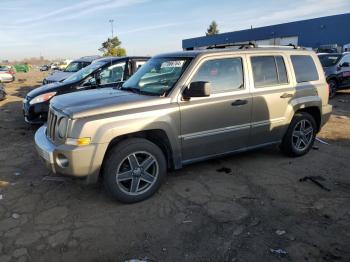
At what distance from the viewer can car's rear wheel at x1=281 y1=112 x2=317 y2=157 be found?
5.80 metres

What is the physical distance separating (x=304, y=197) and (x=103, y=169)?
261cm

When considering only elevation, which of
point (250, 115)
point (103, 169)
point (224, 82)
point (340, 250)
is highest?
point (224, 82)

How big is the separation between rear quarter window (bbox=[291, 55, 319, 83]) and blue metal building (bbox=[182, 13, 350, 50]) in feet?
102

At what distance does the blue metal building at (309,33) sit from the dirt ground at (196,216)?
3267 cm

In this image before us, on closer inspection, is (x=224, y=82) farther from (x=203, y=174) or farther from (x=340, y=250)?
(x=340, y=250)

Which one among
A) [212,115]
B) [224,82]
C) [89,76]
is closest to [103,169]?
[212,115]

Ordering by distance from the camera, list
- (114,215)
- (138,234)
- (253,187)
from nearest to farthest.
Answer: (138,234) < (114,215) < (253,187)

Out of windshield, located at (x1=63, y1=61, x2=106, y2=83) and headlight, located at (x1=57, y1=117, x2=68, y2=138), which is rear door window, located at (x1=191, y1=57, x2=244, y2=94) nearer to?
headlight, located at (x1=57, y1=117, x2=68, y2=138)

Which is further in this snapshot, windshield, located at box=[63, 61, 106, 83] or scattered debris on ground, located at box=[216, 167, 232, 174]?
windshield, located at box=[63, 61, 106, 83]

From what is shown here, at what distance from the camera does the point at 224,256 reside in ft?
10.7

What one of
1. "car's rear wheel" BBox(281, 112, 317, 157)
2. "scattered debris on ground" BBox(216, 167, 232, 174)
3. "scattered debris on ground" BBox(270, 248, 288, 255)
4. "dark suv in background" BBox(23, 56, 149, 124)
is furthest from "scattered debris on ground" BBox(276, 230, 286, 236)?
"dark suv in background" BBox(23, 56, 149, 124)

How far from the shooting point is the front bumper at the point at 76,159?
152 inches

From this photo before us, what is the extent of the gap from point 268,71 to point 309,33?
124 feet

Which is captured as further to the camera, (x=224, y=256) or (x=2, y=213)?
(x=2, y=213)
